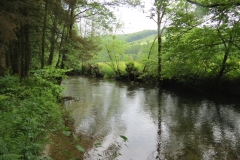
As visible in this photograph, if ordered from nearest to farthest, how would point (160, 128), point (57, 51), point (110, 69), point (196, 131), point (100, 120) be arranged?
point (196, 131), point (160, 128), point (100, 120), point (57, 51), point (110, 69)

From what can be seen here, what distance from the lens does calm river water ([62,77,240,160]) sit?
20.1 ft

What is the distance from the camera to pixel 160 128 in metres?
8.41

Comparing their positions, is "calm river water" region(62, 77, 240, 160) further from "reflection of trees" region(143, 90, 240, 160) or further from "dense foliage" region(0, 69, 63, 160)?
"dense foliage" region(0, 69, 63, 160)

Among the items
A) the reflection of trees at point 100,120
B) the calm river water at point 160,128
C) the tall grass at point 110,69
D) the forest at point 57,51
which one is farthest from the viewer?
the tall grass at point 110,69

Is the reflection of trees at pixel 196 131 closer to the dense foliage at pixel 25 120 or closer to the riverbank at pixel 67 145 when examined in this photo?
the riverbank at pixel 67 145

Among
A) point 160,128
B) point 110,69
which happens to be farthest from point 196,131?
point 110,69

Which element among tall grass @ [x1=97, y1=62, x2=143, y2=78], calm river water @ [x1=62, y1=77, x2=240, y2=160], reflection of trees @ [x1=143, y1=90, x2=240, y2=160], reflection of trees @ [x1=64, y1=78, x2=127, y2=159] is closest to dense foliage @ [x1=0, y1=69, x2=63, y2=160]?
calm river water @ [x1=62, y1=77, x2=240, y2=160]

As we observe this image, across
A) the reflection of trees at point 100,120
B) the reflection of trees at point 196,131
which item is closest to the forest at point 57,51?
the reflection of trees at point 100,120

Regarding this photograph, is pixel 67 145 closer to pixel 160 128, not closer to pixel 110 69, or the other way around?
pixel 160 128

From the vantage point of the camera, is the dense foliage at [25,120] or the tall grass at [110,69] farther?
the tall grass at [110,69]

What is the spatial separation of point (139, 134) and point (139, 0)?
26.7 feet

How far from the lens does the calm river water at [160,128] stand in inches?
242

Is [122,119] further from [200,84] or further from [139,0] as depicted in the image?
[200,84]

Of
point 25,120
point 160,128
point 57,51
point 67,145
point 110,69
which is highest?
point 57,51
